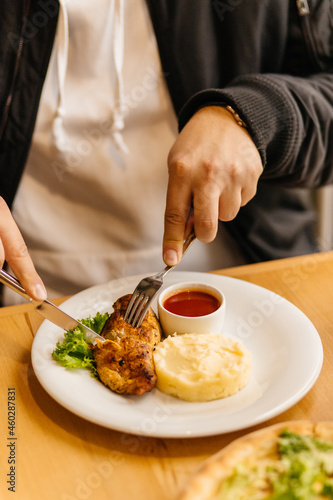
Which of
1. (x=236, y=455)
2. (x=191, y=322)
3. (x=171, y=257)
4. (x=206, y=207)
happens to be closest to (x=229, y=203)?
(x=206, y=207)

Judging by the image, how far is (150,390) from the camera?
1252 mm

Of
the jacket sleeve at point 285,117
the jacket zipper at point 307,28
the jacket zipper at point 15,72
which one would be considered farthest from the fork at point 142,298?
the jacket zipper at point 307,28

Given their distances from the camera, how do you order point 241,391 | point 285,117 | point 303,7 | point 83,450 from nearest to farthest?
point 83,450 → point 241,391 → point 285,117 → point 303,7

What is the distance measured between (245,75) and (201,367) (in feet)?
3.57

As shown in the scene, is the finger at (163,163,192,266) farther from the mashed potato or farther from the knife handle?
the knife handle

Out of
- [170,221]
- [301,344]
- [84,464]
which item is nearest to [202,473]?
[84,464]

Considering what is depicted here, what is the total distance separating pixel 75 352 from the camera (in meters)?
1.35

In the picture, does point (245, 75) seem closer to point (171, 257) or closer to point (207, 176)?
point (207, 176)

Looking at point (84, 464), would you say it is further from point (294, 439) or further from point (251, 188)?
Result: point (251, 188)

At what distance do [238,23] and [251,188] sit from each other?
2.43ft

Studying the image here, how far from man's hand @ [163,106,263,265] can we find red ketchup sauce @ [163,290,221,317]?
0.16 m

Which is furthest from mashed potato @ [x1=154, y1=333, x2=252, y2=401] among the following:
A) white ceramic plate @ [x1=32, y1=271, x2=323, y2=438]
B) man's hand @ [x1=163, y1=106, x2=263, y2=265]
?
man's hand @ [x1=163, y1=106, x2=263, y2=265]

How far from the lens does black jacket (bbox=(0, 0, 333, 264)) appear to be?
1.71 metres

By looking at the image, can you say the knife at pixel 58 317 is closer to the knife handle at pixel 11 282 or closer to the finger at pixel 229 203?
the knife handle at pixel 11 282
